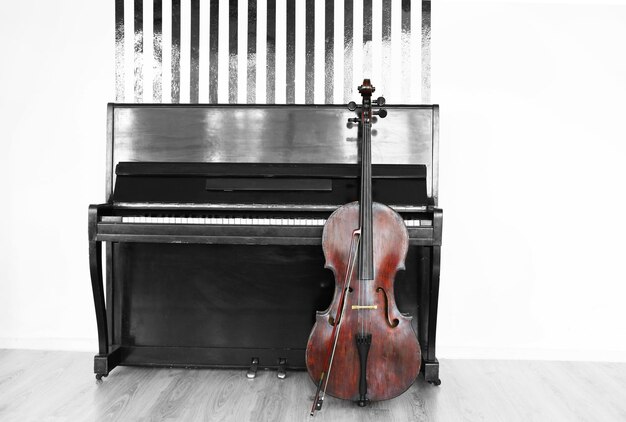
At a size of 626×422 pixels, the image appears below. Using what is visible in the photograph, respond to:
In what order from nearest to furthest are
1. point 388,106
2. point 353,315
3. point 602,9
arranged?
point 353,315 → point 388,106 → point 602,9

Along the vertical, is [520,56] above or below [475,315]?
above

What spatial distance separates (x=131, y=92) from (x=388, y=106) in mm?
1358

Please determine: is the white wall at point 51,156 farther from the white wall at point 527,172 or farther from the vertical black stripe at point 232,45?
the vertical black stripe at point 232,45

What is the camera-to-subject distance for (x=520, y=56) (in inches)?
117

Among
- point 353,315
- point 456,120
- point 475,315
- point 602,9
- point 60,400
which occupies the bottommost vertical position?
point 60,400

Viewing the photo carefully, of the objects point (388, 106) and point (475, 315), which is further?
point (475, 315)

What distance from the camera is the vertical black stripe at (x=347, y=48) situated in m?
2.97

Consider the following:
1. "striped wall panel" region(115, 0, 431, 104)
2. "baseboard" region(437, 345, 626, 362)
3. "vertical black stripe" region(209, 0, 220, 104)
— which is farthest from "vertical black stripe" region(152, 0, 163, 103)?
"baseboard" region(437, 345, 626, 362)

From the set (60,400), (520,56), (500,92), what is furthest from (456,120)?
(60,400)

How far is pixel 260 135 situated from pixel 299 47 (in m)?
0.58

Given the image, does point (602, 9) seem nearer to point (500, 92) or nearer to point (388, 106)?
point (500, 92)

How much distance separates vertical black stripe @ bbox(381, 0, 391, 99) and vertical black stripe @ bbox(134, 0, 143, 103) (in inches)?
49.8

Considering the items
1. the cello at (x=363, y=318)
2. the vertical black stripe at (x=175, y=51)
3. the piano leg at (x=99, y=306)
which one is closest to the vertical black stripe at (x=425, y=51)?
the cello at (x=363, y=318)

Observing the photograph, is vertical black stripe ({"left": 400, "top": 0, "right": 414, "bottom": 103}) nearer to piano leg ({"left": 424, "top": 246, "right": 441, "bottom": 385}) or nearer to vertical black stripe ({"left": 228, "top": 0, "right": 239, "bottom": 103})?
vertical black stripe ({"left": 228, "top": 0, "right": 239, "bottom": 103})
